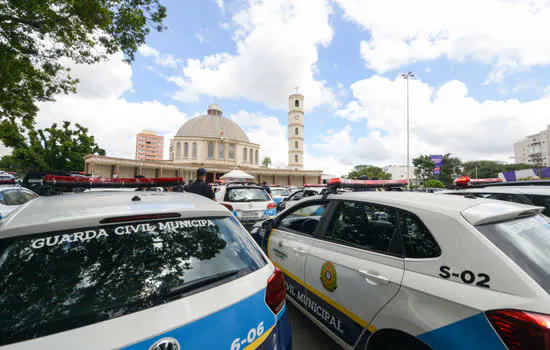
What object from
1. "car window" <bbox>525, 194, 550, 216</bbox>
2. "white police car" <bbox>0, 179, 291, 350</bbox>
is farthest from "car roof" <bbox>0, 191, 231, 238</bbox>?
"car window" <bbox>525, 194, 550, 216</bbox>

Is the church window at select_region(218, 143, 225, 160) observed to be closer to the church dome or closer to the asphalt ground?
the church dome

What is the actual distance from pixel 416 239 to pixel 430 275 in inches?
11.1

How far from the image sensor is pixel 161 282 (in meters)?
1.26

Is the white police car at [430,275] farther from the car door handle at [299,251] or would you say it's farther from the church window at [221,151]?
the church window at [221,151]

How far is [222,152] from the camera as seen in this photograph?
54531 mm

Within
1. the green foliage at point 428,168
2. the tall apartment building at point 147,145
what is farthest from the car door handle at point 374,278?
the tall apartment building at point 147,145

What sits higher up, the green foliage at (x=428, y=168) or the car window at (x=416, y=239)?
the green foliage at (x=428, y=168)

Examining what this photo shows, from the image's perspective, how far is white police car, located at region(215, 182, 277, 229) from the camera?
694 cm

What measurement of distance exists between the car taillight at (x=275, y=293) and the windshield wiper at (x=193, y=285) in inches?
9.5

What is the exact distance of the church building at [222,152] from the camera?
158ft

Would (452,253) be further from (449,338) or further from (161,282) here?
(161,282)

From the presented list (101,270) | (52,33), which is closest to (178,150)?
(52,33)

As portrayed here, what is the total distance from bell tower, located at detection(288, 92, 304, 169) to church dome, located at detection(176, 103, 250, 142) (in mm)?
13112

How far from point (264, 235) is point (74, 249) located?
261 cm
